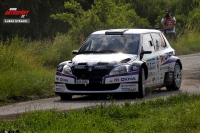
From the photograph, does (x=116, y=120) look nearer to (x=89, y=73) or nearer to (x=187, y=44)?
(x=89, y=73)

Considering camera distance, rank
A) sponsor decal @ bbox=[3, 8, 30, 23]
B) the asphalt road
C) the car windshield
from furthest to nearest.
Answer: sponsor decal @ bbox=[3, 8, 30, 23] → the car windshield → the asphalt road

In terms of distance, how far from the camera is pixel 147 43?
17.1 m

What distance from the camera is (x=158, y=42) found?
702 inches

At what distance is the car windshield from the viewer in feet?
→ 54.3

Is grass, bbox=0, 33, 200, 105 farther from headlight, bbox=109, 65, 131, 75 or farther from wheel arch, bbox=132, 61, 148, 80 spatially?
wheel arch, bbox=132, 61, 148, 80

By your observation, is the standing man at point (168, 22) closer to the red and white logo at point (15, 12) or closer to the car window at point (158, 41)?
the red and white logo at point (15, 12)

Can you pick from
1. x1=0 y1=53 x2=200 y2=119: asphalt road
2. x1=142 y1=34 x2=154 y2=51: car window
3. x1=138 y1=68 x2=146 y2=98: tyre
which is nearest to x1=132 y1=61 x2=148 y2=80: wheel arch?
x1=138 y1=68 x2=146 y2=98: tyre

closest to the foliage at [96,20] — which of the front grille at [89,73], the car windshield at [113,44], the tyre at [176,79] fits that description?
the tyre at [176,79]

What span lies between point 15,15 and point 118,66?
27764 millimetres

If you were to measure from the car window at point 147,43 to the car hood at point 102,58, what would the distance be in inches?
30.8

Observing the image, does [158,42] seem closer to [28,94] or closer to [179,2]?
[28,94]

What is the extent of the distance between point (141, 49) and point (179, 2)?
3145cm

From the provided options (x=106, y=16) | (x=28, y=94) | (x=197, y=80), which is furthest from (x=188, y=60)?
(x=28, y=94)

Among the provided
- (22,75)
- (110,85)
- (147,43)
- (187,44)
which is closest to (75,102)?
(110,85)
